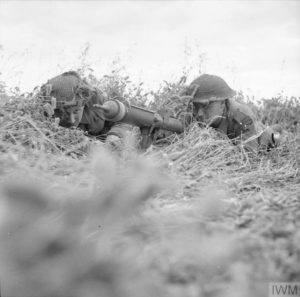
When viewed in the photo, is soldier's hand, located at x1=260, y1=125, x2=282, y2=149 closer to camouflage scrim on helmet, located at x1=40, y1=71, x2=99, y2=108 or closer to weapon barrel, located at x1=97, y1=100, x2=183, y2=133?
weapon barrel, located at x1=97, y1=100, x2=183, y2=133

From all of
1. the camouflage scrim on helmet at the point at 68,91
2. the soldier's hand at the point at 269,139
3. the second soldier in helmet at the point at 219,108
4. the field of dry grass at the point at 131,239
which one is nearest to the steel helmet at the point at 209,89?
the second soldier in helmet at the point at 219,108

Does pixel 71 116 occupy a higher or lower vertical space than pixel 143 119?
higher

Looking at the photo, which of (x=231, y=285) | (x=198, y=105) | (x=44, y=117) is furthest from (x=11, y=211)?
(x=198, y=105)

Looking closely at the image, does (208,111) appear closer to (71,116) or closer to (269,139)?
(269,139)

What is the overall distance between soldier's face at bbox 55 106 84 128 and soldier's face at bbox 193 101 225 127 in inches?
41.1

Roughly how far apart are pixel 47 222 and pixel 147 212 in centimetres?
41

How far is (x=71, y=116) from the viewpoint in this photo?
3.56 m

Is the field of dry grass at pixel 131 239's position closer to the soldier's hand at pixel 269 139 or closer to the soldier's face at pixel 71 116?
the soldier's face at pixel 71 116

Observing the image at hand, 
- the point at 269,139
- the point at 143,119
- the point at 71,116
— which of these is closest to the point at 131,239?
the point at 71,116

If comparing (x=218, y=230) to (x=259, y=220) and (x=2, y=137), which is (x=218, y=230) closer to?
(x=259, y=220)

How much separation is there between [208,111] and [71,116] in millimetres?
1202

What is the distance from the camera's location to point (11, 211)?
1.10m

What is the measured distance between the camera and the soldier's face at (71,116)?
11.6 ft

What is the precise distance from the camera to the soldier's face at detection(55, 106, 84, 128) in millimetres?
3549
